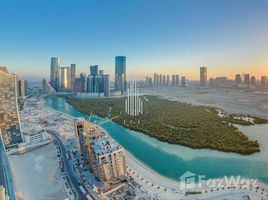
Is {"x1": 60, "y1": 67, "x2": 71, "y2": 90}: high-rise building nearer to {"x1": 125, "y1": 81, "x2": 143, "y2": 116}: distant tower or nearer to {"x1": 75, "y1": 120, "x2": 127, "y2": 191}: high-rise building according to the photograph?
{"x1": 125, "y1": 81, "x2": 143, "y2": 116}: distant tower

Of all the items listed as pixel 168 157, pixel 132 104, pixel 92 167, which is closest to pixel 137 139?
pixel 168 157

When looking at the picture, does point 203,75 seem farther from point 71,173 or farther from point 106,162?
point 106,162

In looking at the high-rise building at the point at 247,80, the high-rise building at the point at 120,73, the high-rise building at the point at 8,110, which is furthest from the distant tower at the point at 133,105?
the high-rise building at the point at 247,80

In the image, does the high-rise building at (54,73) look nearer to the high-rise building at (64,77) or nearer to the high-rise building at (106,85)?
the high-rise building at (64,77)

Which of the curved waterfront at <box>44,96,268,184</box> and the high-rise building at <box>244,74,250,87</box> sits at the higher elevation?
the high-rise building at <box>244,74,250,87</box>

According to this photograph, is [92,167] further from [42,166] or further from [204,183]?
[204,183]

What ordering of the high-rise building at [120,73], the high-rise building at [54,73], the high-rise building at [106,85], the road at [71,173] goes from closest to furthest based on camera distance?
the road at [71,173] → the high-rise building at [106,85] → the high-rise building at [120,73] → the high-rise building at [54,73]

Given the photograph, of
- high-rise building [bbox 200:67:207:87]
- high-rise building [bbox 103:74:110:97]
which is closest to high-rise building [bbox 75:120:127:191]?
high-rise building [bbox 103:74:110:97]
